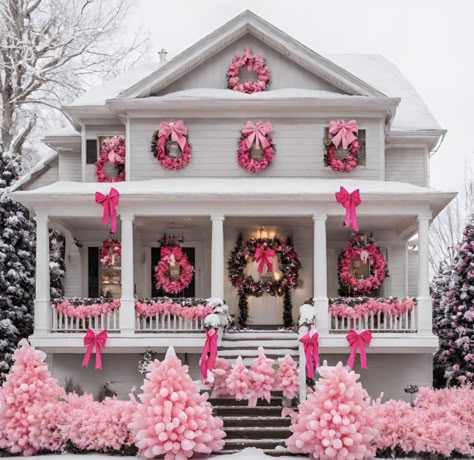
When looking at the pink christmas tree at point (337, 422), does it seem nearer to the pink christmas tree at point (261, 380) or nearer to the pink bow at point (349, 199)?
the pink christmas tree at point (261, 380)

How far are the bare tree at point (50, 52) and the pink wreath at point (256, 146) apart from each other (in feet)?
35.7

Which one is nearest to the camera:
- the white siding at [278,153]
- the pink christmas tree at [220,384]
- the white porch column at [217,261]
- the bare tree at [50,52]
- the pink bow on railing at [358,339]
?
the pink christmas tree at [220,384]

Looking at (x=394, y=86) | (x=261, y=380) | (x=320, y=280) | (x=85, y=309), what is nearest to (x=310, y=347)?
(x=261, y=380)

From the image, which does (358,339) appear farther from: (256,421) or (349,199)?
(256,421)

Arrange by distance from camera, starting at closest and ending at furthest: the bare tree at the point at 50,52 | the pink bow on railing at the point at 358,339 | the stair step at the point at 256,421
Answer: the stair step at the point at 256,421, the pink bow on railing at the point at 358,339, the bare tree at the point at 50,52

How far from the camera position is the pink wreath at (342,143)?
17.8m

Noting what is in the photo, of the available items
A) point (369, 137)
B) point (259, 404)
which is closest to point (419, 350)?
point (259, 404)

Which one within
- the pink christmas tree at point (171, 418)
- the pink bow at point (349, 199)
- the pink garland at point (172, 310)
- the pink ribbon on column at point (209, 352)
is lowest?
the pink christmas tree at point (171, 418)

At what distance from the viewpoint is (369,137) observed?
1814 centimetres

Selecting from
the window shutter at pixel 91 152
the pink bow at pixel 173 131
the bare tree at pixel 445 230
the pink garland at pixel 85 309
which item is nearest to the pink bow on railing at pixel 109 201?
the pink garland at pixel 85 309

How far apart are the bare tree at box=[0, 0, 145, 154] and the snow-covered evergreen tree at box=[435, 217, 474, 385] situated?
51.6ft

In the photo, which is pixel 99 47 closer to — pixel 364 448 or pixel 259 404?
pixel 259 404

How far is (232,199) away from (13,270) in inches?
244

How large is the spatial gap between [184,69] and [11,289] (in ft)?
22.6
